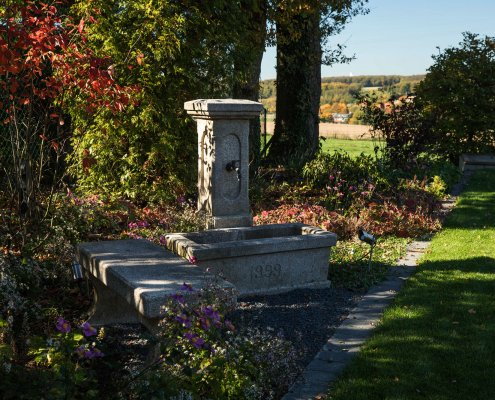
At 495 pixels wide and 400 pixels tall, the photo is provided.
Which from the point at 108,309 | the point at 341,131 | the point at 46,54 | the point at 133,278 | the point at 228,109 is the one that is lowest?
the point at 108,309

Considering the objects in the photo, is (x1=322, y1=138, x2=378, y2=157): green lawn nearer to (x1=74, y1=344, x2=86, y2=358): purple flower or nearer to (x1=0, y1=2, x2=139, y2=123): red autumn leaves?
(x1=0, y1=2, x2=139, y2=123): red autumn leaves

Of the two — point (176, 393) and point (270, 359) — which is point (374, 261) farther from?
point (176, 393)

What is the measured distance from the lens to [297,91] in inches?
564

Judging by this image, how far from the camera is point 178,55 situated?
9.20 m

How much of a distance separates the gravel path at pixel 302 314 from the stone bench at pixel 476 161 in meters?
11.4

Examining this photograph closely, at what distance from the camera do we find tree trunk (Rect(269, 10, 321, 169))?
1421 centimetres

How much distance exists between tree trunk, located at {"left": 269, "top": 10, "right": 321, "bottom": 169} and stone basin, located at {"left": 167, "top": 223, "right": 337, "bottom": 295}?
7485 millimetres

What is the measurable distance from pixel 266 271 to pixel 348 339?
50.2 inches

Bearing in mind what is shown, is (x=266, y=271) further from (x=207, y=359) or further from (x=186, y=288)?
(x=207, y=359)

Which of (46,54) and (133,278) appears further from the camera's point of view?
(46,54)

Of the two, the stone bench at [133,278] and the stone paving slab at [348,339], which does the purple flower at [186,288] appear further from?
the stone paving slab at [348,339]

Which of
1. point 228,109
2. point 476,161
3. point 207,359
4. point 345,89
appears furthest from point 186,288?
point 345,89

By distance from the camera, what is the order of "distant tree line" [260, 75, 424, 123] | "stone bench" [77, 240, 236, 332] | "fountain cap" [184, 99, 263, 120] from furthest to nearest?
"distant tree line" [260, 75, 424, 123] → "fountain cap" [184, 99, 263, 120] → "stone bench" [77, 240, 236, 332]

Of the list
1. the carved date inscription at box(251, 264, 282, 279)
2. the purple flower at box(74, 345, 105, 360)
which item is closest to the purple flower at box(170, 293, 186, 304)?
the purple flower at box(74, 345, 105, 360)
